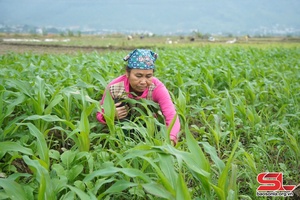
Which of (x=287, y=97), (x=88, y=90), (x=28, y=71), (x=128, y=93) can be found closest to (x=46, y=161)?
(x=128, y=93)

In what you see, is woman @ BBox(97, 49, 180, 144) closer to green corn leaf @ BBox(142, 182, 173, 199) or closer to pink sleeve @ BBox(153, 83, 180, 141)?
pink sleeve @ BBox(153, 83, 180, 141)

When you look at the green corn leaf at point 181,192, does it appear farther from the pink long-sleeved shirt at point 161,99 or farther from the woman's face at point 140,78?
the woman's face at point 140,78

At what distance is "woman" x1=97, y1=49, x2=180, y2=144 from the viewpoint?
257 cm

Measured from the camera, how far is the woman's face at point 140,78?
8.48 feet

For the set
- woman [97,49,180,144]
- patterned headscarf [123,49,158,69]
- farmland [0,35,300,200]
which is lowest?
farmland [0,35,300,200]

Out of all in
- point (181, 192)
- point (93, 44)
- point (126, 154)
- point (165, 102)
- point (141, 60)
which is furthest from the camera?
point (93, 44)

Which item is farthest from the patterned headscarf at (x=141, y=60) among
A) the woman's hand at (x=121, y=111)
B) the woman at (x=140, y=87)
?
the woman's hand at (x=121, y=111)

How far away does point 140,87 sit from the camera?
2648mm

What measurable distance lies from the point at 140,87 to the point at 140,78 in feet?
0.30

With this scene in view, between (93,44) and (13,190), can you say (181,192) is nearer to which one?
(13,190)

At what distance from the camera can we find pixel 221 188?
147cm

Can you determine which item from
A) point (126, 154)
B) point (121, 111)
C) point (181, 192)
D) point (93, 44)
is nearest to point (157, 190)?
point (181, 192)

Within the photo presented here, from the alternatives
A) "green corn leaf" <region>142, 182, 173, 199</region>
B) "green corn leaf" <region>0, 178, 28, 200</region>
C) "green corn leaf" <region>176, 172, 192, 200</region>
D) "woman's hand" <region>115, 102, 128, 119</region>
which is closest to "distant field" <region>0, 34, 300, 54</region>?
"woman's hand" <region>115, 102, 128, 119</region>

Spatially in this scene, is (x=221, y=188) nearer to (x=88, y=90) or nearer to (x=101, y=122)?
(x=101, y=122)
